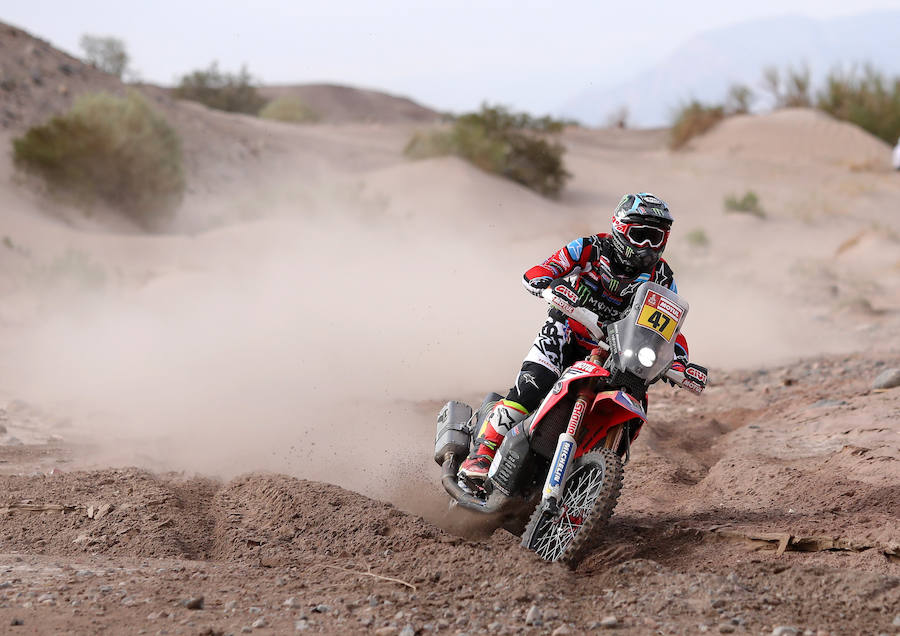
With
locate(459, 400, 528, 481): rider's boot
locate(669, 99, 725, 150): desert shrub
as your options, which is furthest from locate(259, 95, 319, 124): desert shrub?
locate(459, 400, 528, 481): rider's boot

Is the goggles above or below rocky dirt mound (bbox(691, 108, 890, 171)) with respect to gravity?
below

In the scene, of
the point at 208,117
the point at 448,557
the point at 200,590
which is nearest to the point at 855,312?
the point at 448,557

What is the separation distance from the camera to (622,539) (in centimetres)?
571

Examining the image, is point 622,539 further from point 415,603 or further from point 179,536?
point 179,536

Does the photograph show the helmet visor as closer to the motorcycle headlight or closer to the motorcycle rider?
the motorcycle rider

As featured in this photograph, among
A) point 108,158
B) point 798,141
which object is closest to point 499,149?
point 108,158

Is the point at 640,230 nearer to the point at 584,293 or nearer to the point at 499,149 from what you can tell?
the point at 584,293

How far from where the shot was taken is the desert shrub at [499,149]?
1200 inches

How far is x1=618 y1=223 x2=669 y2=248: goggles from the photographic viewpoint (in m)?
5.71

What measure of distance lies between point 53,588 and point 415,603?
165 cm

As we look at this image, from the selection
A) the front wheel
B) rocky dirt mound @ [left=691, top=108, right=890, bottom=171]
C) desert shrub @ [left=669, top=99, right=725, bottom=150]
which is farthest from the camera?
desert shrub @ [left=669, top=99, right=725, bottom=150]

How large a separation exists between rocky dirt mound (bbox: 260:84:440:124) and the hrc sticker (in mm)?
63087

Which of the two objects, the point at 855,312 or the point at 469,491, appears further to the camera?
the point at 855,312

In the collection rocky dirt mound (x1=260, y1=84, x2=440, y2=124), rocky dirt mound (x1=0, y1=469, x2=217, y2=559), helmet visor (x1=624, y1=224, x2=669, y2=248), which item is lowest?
rocky dirt mound (x1=0, y1=469, x2=217, y2=559)
